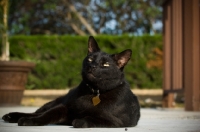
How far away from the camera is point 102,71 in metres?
3.22

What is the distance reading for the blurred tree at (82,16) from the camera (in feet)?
45.5

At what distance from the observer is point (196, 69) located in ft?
19.1

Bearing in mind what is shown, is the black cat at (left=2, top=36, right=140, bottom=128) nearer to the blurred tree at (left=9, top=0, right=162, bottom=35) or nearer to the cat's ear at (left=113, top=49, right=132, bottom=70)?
the cat's ear at (left=113, top=49, right=132, bottom=70)

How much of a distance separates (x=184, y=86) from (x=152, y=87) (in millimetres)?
4869

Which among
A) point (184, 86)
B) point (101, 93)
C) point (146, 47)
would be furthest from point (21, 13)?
point (101, 93)

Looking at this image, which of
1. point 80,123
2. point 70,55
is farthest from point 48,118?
point 70,55

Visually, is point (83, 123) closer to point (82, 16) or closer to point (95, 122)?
point (95, 122)

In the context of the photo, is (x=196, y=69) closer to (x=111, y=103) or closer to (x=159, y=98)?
(x=111, y=103)

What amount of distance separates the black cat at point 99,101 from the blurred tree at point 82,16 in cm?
1003

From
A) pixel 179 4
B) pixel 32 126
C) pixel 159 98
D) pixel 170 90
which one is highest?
pixel 179 4

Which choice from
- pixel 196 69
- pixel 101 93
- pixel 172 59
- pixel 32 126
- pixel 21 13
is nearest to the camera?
pixel 32 126

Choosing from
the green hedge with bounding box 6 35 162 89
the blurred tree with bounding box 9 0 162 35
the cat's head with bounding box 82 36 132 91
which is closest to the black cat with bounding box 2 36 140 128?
the cat's head with bounding box 82 36 132 91

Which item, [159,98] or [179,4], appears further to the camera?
[159,98]

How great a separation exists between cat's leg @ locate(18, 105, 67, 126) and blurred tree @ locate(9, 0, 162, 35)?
398 inches
